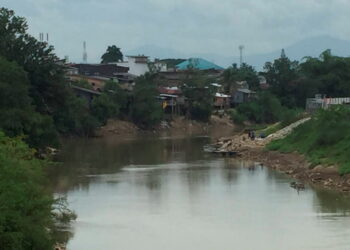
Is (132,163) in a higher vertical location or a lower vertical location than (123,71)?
lower

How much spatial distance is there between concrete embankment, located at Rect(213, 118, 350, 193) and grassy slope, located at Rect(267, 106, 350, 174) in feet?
1.40

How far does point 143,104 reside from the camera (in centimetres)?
5759

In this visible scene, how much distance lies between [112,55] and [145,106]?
36472mm

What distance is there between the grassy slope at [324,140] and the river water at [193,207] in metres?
2.36

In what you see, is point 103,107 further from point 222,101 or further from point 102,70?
point 222,101

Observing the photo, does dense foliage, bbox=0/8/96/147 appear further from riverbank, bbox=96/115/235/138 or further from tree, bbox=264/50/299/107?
tree, bbox=264/50/299/107

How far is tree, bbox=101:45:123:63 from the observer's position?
92.2 meters

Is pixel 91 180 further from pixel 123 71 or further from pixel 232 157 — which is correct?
pixel 123 71

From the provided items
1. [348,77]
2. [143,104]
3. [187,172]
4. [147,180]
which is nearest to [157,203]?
[147,180]

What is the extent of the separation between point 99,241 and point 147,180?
11.4 meters

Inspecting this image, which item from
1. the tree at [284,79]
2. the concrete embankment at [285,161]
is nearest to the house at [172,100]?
the tree at [284,79]

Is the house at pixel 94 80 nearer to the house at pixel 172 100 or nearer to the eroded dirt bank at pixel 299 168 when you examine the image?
the house at pixel 172 100

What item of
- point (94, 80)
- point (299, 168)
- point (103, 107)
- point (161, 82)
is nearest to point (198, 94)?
point (161, 82)

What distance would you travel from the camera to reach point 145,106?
2271 inches
